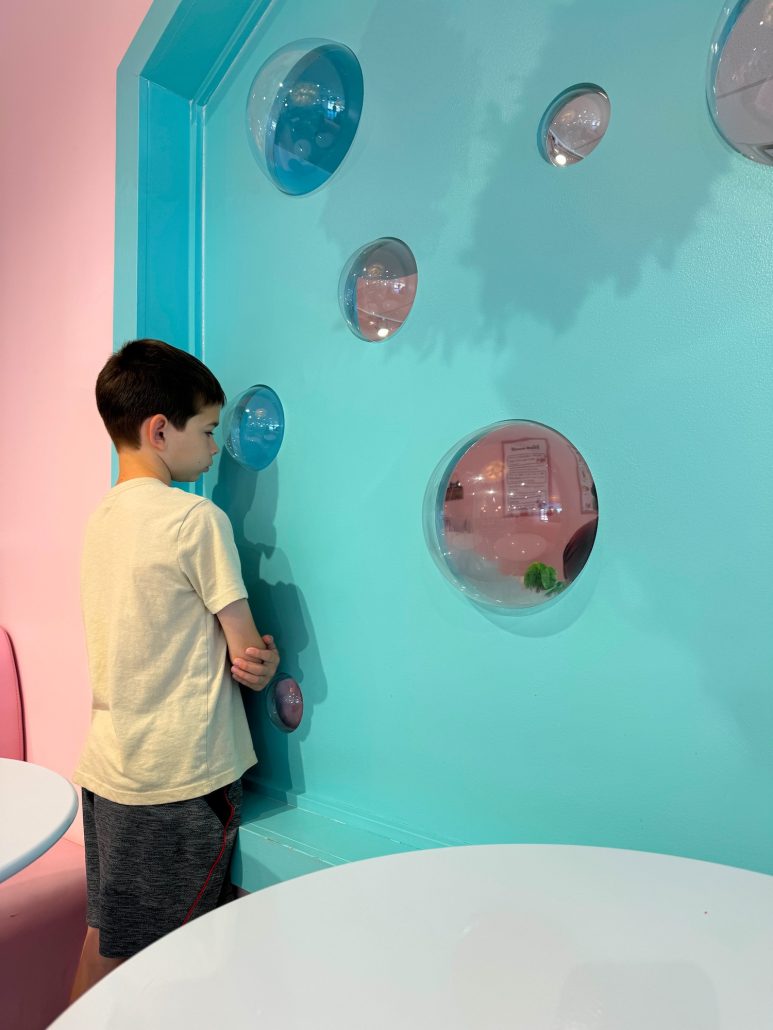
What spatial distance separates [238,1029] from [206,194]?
1561 millimetres

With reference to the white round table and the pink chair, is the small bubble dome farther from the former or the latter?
the pink chair

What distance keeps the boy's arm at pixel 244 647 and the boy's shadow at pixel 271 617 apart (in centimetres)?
8

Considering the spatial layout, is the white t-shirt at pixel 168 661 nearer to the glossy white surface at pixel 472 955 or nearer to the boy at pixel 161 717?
the boy at pixel 161 717

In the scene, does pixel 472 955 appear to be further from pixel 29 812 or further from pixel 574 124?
pixel 574 124

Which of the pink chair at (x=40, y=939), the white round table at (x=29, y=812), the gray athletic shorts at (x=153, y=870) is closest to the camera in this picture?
the white round table at (x=29, y=812)

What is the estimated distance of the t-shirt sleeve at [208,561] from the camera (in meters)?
1.19

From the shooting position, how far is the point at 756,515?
0.80 meters

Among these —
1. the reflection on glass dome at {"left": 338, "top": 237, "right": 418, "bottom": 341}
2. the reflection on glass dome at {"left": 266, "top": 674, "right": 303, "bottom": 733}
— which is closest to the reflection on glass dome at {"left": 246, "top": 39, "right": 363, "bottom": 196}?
the reflection on glass dome at {"left": 338, "top": 237, "right": 418, "bottom": 341}

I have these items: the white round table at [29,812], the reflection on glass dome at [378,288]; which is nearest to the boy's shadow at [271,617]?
the reflection on glass dome at [378,288]

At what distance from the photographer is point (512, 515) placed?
3.24ft

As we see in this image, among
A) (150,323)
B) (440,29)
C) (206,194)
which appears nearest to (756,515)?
(440,29)

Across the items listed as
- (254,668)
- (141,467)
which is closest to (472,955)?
(254,668)

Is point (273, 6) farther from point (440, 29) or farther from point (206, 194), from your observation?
point (440, 29)

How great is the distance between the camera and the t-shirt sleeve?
1.19m
